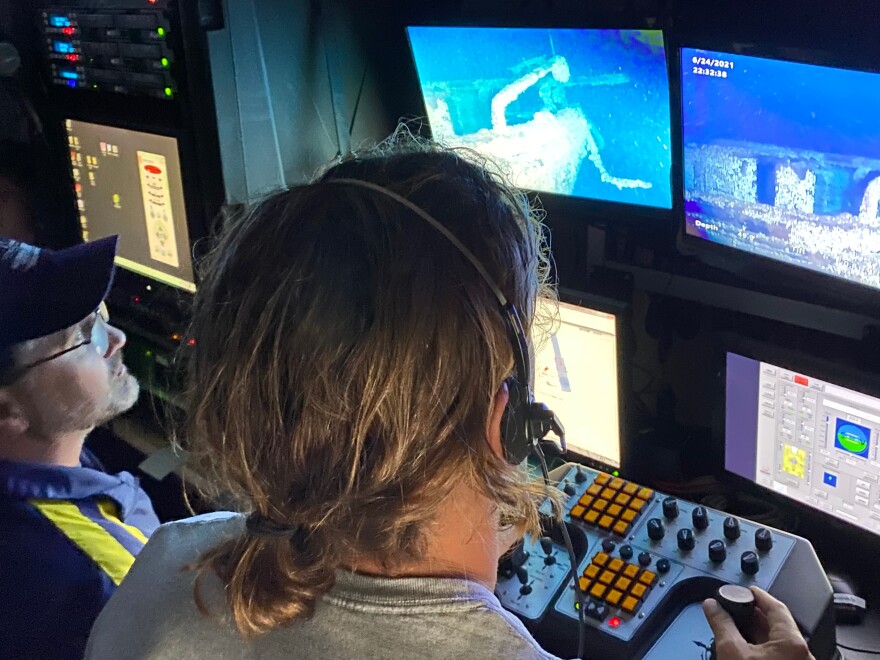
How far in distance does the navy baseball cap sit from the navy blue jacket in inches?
8.3

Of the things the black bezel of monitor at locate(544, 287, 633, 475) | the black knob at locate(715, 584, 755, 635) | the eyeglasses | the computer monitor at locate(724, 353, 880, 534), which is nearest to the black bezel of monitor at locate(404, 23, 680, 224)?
the black bezel of monitor at locate(544, 287, 633, 475)

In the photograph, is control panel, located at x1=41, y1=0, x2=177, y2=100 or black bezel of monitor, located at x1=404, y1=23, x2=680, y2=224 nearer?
black bezel of monitor, located at x1=404, y1=23, x2=680, y2=224

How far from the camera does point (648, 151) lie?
1346 millimetres

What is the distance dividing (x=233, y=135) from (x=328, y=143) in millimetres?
215

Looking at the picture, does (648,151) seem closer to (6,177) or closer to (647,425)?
(647,425)

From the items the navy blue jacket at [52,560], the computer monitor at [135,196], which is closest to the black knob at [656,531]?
the navy blue jacket at [52,560]

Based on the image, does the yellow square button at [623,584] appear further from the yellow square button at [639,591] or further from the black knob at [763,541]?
the black knob at [763,541]

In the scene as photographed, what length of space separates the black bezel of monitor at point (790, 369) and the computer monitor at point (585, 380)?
0.17 metres

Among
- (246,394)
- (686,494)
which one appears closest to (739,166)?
(686,494)

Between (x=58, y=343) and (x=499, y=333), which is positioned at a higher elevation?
(x=499, y=333)

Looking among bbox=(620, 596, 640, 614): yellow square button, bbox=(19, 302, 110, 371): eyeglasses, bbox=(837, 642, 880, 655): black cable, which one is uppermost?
bbox=(19, 302, 110, 371): eyeglasses

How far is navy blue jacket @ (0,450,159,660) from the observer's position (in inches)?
42.1

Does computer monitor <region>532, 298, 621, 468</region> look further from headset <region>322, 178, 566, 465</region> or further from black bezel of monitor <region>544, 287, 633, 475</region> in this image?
headset <region>322, 178, 566, 465</region>

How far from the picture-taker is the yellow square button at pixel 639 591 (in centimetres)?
108
